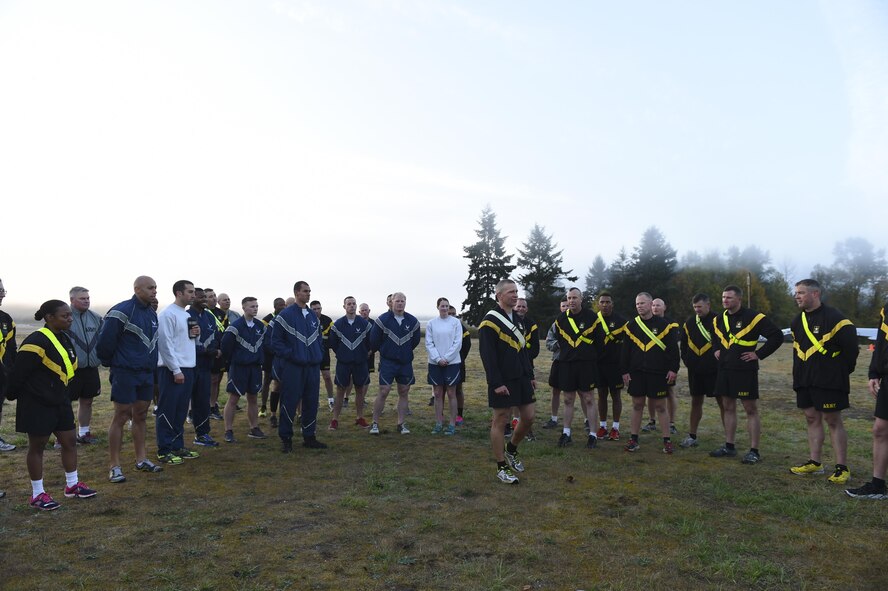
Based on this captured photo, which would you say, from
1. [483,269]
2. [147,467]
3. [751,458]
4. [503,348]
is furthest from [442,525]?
[483,269]

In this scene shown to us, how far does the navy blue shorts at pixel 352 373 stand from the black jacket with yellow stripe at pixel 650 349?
13.9 ft

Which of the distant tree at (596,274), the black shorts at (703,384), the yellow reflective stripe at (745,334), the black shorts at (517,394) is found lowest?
the black shorts at (703,384)

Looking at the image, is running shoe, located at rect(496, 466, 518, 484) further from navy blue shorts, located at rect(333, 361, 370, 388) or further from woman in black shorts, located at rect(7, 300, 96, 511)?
woman in black shorts, located at rect(7, 300, 96, 511)

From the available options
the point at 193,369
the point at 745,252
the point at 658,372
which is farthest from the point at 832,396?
the point at 745,252

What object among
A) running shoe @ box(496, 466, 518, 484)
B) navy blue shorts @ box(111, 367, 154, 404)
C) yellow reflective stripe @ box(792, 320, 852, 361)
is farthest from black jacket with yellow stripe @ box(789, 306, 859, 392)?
navy blue shorts @ box(111, 367, 154, 404)

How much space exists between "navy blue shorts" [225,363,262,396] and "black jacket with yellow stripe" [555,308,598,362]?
4826 mm

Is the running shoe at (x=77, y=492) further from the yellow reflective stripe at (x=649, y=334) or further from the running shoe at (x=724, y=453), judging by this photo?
the running shoe at (x=724, y=453)

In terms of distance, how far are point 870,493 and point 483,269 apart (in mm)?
47767

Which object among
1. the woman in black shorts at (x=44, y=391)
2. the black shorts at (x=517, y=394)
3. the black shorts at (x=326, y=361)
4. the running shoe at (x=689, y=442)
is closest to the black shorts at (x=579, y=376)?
the running shoe at (x=689, y=442)

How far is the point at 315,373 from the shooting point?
8.34 meters

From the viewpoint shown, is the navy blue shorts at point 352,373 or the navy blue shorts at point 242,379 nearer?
the navy blue shorts at point 242,379

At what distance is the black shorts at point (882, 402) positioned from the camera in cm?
583

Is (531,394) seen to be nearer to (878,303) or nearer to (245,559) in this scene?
(245,559)

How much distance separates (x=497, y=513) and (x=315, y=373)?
3.93 meters
